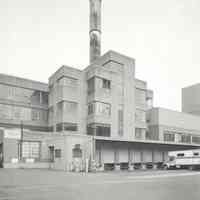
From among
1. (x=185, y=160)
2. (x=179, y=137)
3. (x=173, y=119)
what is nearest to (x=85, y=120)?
(x=185, y=160)

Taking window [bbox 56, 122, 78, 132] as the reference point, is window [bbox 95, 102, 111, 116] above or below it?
above

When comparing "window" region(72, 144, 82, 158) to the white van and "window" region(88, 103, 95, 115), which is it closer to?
"window" region(88, 103, 95, 115)

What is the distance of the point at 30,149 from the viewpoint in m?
32.6

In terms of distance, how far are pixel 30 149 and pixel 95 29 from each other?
109ft

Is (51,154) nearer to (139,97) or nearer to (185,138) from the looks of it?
(139,97)

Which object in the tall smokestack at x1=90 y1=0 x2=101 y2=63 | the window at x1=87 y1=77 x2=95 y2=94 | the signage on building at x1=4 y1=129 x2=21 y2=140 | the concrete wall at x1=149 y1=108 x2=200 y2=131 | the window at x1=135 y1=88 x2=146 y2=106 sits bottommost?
the signage on building at x1=4 y1=129 x2=21 y2=140

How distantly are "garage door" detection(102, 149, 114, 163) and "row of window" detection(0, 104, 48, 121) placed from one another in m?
16.7

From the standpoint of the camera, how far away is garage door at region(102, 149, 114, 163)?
1416 inches

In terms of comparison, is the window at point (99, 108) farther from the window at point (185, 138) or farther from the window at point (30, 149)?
the window at point (185, 138)

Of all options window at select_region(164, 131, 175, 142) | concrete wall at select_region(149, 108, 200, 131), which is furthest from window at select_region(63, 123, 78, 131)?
window at select_region(164, 131, 175, 142)

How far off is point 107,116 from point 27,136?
47.4 feet

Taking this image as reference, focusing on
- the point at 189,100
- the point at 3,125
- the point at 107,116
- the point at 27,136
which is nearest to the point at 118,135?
the point at 107,116

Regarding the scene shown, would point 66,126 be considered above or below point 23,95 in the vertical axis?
below

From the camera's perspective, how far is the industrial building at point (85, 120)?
31391 mm
